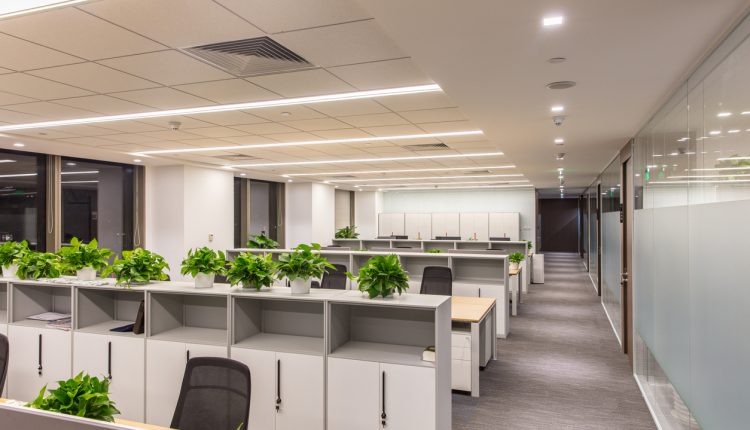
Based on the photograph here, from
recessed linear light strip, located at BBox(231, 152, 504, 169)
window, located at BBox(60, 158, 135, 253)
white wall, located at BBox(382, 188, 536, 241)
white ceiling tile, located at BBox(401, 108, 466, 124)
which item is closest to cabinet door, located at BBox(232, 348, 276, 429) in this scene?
white ceiling tile, located at BBox(401, 108, 466, 124)

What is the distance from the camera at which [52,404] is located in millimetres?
1653

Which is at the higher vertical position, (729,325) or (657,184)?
(657,184)

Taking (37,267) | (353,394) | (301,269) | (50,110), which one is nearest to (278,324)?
(301,269)

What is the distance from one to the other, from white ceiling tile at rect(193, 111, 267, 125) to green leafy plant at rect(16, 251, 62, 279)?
1.79 meters

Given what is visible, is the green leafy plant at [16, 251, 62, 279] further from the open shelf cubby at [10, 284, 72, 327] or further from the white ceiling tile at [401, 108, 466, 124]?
the white ceiling tile at [401, 108, 466, 124]

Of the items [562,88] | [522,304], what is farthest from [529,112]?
[522,304]

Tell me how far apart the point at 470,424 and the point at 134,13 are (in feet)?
11.7

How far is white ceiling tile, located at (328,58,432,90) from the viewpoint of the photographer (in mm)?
3104

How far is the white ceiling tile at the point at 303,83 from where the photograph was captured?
10.8 feet

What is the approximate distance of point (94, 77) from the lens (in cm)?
334

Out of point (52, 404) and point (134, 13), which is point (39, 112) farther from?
point (52, 404)

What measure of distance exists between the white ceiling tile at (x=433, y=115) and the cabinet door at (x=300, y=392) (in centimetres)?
252

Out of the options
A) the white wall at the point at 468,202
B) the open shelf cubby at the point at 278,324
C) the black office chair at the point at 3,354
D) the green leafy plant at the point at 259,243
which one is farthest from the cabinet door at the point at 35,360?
the white wall at the point at 468,202

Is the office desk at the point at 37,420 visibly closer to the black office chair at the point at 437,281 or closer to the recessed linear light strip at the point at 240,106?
the recessed linear light strip at the point at 240,106
